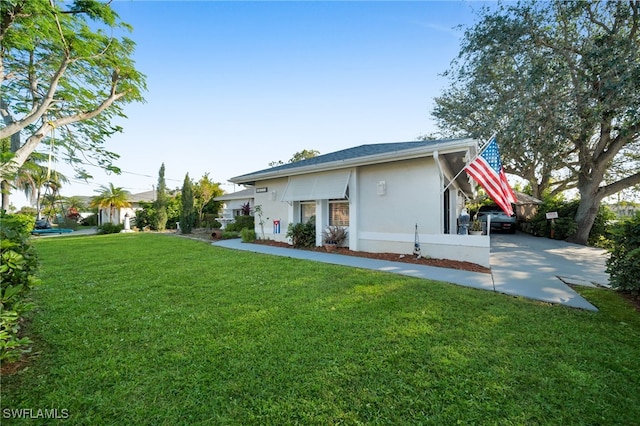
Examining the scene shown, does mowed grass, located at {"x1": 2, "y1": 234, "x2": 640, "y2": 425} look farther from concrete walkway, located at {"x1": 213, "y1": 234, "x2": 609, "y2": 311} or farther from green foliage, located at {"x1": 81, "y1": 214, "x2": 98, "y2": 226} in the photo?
green foliage, located at {"x1": 81, "y1": 214, "x2": 98, "y2": 226}

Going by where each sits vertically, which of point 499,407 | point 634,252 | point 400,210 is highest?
point 400,210

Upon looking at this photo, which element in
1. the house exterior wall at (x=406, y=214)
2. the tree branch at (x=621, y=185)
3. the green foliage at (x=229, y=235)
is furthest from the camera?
the green foliage at (x=229, y=235)

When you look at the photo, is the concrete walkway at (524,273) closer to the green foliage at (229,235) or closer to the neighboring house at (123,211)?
the green foliage at (229,235)

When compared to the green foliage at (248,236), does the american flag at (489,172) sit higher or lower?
higher

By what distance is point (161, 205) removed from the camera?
90.3ft

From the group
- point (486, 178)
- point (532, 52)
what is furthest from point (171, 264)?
point (532, 52)

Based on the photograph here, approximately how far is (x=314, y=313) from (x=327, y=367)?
1527mm

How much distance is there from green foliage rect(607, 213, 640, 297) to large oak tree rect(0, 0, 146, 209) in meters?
15.1

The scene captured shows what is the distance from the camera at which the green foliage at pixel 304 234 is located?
12500 millimetres

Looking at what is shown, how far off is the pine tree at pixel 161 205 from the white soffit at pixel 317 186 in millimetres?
20254

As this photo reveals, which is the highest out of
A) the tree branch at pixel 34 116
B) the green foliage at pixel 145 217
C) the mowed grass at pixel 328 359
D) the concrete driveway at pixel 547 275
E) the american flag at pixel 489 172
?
the tree branch at pixel 34 116

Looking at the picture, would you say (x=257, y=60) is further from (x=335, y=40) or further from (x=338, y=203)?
(x=338, y=203)

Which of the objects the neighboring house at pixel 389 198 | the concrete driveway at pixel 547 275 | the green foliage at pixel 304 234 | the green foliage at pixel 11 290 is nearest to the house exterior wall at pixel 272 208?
the neighboring house at pixel 389 198

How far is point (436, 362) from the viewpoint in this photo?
3.03 meters
